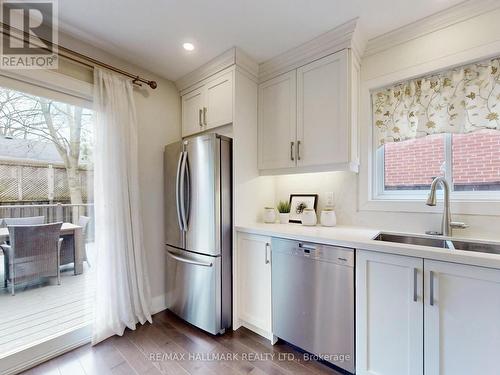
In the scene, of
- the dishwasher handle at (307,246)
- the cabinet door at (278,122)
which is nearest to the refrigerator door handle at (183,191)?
the cabinet door at (278,122)

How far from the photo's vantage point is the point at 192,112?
2.60 m

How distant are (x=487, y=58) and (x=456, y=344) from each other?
6.05 feet

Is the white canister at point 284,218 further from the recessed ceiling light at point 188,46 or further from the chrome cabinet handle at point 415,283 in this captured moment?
the recessed ceiling light at point 188,46

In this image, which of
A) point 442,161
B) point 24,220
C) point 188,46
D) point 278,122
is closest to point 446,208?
point 442,161

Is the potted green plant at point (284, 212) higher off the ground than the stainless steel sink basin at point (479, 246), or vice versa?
the potted green plant at point (284, 212)

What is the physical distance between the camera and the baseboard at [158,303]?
2432 mm

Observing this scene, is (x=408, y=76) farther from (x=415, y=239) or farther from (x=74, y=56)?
(x=74, y=56)

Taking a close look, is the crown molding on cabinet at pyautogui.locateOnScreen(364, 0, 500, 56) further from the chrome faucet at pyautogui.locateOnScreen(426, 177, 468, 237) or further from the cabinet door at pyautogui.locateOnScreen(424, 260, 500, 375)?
the cabinet door at pyautogui.locateOnScreen(424, 260, 500, 375)

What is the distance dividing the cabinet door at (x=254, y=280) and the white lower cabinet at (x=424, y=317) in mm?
726

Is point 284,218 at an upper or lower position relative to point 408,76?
lower

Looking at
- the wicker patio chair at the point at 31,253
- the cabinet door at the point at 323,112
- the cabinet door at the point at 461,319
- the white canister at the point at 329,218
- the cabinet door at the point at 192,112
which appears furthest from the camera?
the cabinet door at the point at 192,112

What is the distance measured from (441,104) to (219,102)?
72.6 inches

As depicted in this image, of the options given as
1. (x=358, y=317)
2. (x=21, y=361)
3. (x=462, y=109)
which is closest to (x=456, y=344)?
(x=358, y=317)

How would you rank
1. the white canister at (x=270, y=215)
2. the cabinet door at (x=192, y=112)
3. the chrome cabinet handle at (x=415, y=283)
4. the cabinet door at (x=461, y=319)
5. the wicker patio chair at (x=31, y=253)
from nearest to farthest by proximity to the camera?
1. the cabinet door at (x=461, y=319)
2. the chrome cabinet handle at (x=415, y=283)
3. the wicker patio chair at (x=31, y=253)
4. the white canister at (x=270, y=215)
5. the cabinet door at (x=192, y=112)
